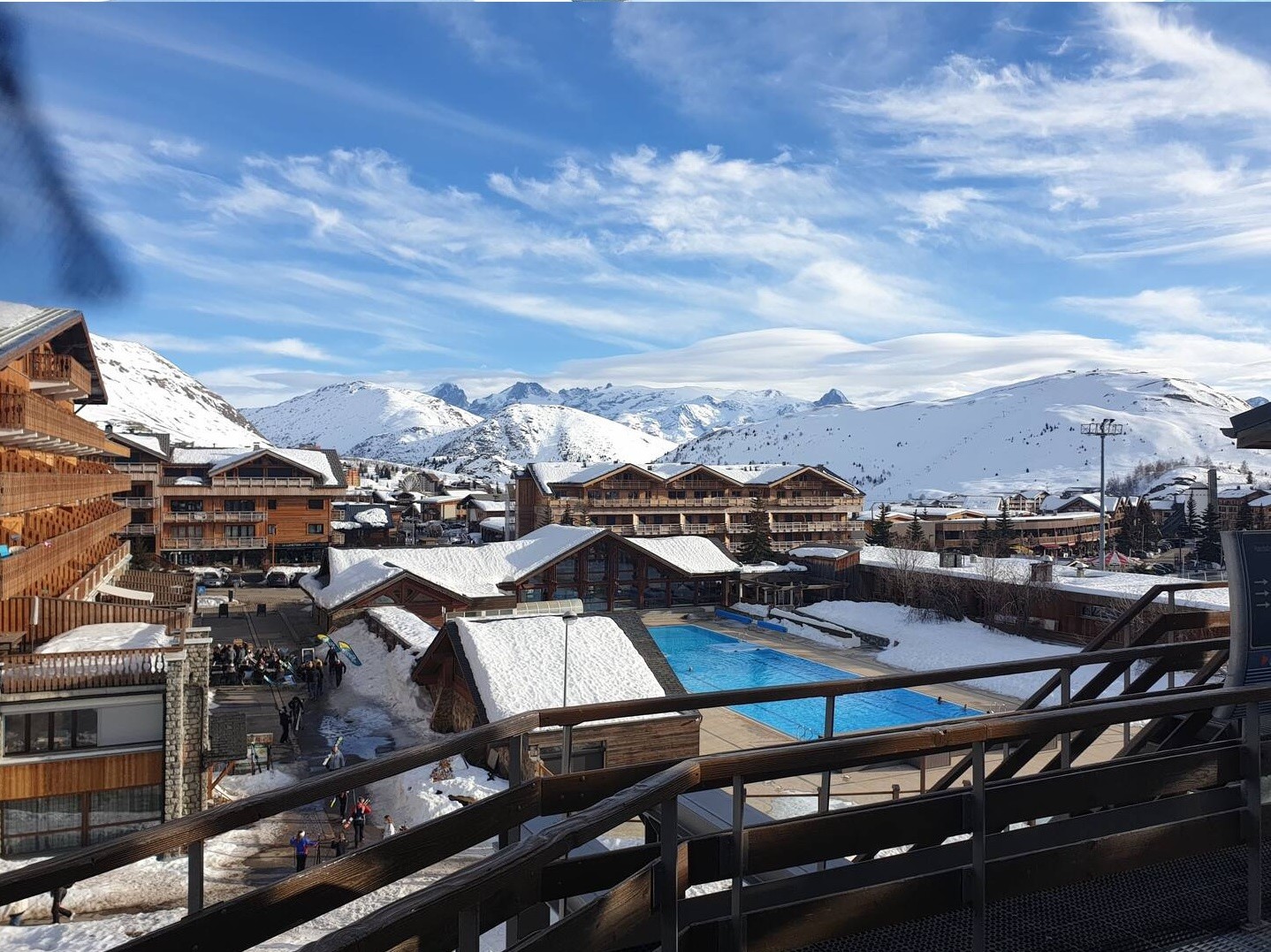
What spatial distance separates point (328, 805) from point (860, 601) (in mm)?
30746

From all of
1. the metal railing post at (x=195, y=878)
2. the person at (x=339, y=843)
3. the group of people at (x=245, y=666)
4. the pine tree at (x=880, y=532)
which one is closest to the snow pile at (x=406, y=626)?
the group of people at (x=245, y=666)

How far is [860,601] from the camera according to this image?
141 feet

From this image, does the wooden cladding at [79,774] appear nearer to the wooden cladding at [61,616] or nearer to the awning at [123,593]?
the wooden cladding at [61,616]

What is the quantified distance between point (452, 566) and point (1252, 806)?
38290mm

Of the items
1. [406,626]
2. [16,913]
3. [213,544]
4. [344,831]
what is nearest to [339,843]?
[344,831]

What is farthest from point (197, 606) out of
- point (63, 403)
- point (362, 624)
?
point (63, 403)

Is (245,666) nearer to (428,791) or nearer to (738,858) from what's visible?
(428,791)

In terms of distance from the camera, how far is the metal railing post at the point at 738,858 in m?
2.77

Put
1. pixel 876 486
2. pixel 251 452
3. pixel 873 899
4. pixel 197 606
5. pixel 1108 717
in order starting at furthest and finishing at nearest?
pixel 876 486
pixel 251 452
pixel 197 606
pixel 1108 717
pixel 873 899

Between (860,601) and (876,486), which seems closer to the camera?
(860,601)

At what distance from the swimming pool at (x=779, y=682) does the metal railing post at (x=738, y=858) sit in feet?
61.0

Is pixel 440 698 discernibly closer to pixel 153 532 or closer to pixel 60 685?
pixel 60 685

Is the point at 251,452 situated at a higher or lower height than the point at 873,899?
higher

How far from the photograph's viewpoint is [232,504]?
54.5 metres
